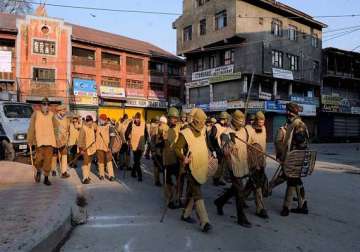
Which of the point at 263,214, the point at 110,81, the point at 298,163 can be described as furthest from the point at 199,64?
the point at 263,214

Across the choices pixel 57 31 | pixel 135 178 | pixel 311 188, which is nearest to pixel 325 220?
pixel 311 188

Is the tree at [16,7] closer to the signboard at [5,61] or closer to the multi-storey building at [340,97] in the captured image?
the signboard at [5,61]

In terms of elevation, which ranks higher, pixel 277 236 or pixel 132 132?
pixel 132 132

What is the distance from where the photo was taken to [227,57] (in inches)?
1428

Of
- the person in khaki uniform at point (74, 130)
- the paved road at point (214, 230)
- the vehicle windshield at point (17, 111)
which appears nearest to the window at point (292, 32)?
the vehicle windshield at point (17, 111)

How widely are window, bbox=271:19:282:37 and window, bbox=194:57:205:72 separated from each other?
7.47 metres

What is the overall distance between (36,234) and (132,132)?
6160mm

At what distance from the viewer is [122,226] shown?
19.0 feet

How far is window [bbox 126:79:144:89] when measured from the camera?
43000mm

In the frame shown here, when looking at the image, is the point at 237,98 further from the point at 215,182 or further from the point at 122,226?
the point at 122,226

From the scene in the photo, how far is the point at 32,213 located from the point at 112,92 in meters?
35.6

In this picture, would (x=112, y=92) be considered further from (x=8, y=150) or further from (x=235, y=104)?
(x=8, y=150)

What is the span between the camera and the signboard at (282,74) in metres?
36.1

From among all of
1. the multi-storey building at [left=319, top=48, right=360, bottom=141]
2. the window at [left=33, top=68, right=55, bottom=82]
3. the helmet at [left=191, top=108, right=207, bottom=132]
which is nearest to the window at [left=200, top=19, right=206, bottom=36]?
the multi-storey building at [left=319, top=48, right=360, bottom=141]
